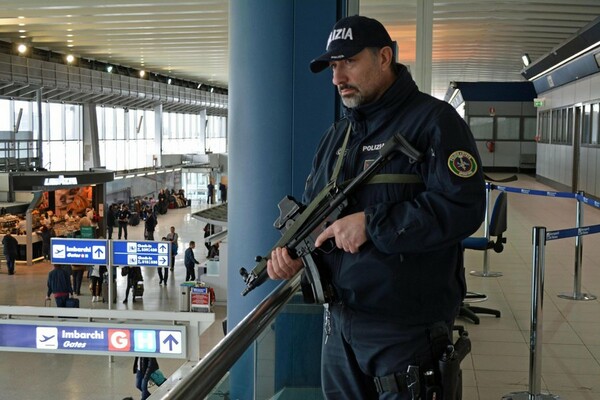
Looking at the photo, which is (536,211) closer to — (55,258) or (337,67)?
(55,258)

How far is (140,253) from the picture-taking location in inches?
709

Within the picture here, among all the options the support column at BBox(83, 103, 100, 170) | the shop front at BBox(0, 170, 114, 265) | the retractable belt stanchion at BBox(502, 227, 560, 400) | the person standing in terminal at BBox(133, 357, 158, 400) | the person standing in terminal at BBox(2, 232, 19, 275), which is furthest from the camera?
the support column at BBox(83, 103, 100, 170)

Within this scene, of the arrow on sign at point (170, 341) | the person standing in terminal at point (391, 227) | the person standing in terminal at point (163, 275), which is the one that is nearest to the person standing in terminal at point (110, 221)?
the person standing in terminal at point (163, 275)

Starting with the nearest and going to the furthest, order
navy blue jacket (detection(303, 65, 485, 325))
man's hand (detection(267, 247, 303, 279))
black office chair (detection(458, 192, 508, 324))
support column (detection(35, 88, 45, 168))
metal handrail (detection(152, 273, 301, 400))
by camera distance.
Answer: metal handrail (detection(152, 273, 301, 400)) → navy blue jacket (detection(303, 65, 485, 325)) → man's hand (detection(267, 247, 303, 279)) → black office chair (detection(458, 192, 508, 324)) → support column (detection(35, 88, 45, 168))

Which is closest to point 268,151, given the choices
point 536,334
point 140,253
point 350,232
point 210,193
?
point 536,334

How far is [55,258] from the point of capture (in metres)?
17.6

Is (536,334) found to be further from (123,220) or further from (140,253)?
(123,220)

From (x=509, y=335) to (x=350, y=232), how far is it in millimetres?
5602

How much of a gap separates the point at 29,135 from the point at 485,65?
1859 cm

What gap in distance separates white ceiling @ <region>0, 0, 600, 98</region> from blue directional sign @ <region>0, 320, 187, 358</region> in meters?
5.23

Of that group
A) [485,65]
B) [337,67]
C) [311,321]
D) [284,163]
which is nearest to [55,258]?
[284,163]

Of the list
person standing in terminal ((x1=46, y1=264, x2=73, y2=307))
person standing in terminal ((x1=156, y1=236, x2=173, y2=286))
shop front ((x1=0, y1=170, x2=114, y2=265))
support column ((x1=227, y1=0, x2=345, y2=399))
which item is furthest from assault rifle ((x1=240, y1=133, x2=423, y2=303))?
shop front ((x1=0, y1=170, x2=114, y2=265))

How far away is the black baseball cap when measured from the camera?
8.03ft

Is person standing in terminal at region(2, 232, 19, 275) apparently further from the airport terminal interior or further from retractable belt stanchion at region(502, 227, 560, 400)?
retractable belt stanchion at region(502, 227, 560, 400)
